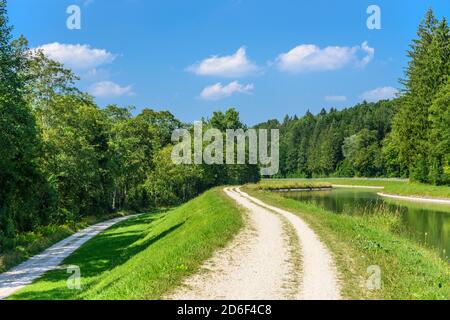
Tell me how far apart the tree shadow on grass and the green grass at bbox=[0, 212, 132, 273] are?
2.75m

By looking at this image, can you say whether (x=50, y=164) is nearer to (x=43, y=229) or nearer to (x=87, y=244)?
(x=43, y=229)

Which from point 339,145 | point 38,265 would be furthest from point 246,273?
point 339,145

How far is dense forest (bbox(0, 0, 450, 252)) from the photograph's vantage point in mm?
29422

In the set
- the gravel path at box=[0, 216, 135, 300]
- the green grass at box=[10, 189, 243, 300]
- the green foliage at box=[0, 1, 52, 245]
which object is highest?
the green foliage at box=[0, 1, 52, 245]

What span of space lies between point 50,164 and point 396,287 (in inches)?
1513

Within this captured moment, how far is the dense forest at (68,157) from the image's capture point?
27.8 metres

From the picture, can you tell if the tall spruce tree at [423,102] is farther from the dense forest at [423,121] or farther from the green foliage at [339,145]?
the green foliage at [339,145]

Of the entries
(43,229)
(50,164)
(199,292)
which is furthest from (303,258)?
(50,164)

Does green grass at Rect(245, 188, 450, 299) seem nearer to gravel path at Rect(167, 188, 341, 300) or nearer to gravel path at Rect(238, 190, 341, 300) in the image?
gravel path at Rect(238, 190, 341, 300)

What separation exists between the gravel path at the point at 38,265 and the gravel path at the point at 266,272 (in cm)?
1055

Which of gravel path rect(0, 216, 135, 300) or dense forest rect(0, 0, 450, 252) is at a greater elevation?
dense forest rect(0, 0, 450, 252)

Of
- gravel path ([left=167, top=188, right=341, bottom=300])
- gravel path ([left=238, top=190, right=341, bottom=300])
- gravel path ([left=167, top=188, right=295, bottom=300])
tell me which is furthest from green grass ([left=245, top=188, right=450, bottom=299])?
gravel path ([left=167, top=188, right=295, bottom=300])

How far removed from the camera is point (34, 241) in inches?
1291

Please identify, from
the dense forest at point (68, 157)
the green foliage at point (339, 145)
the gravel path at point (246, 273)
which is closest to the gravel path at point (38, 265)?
the dense forest at point (68, 157)
